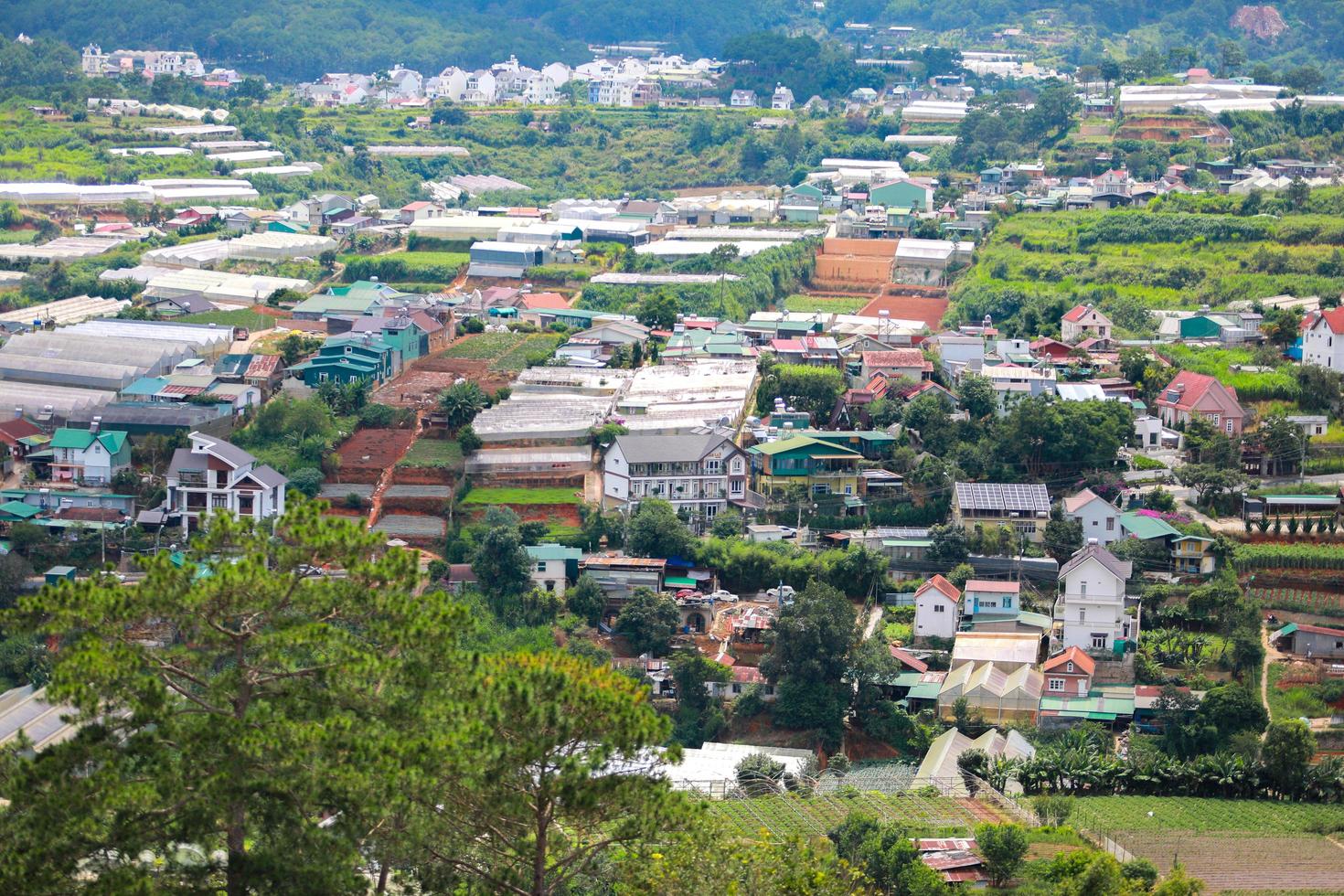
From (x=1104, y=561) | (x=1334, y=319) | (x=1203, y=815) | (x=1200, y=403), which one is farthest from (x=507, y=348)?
(x=1203, y=815)

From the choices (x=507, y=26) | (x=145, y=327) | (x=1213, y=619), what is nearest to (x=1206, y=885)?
(x=1213, y=619)

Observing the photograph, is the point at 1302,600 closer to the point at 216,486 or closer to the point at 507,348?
the point at 216,486

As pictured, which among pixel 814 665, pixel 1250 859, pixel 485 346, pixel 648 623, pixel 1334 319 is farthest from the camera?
pixel 485 346

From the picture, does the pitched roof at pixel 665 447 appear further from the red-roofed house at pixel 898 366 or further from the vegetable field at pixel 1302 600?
the vegetable field at pixel 1302 600

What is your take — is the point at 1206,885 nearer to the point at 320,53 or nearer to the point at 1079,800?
the point at 1079,800

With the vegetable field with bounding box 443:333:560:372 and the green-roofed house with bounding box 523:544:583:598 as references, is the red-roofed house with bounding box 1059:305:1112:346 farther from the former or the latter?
the green-roofed house with bounding box 523:544:583:598

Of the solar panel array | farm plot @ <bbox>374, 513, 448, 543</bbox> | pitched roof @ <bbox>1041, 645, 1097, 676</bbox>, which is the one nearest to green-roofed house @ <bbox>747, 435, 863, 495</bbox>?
the solar panel array

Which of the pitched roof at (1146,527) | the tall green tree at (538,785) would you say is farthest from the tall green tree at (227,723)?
the pitched roof at (1146,527)
